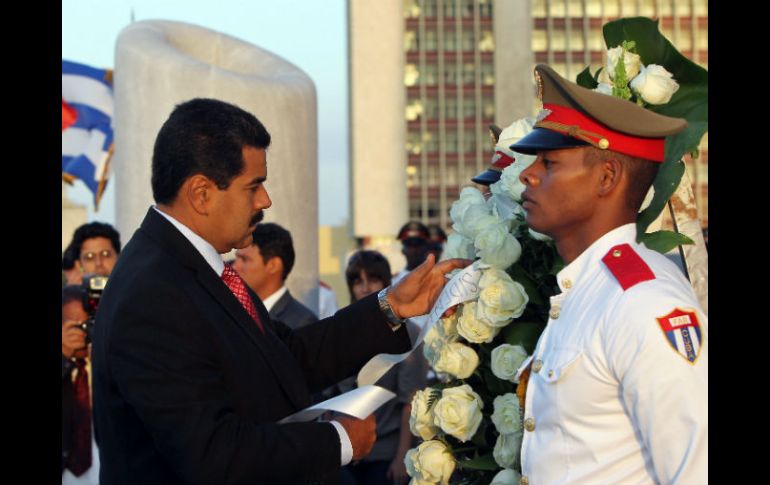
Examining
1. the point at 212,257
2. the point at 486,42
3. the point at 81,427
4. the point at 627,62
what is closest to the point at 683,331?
the point at 627,62

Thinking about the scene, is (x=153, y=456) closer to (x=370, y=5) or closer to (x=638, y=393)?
(x=638, y=393)

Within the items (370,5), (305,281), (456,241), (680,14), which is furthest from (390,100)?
(456,241)

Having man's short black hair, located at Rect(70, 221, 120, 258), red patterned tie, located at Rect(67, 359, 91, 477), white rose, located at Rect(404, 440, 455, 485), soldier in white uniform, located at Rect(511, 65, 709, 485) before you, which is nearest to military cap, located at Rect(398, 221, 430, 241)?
man's short black hair, located at Rect(70, 221, 120, 258)

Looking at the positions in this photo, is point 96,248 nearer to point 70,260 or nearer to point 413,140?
point 70,260

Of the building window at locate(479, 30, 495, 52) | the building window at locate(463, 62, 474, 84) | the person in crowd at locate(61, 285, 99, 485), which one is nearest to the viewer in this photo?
the person in crowd at locate(61, 285, 99, 485)

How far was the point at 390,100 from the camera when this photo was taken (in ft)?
233

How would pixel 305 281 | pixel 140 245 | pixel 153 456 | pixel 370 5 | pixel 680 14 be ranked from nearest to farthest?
pixel 153 456, pixel 140 245, pixel 305 281, pixel 370 5, pixel 680 14

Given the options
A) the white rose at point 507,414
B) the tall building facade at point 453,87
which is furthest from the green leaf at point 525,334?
the tall building facade at point 453,87

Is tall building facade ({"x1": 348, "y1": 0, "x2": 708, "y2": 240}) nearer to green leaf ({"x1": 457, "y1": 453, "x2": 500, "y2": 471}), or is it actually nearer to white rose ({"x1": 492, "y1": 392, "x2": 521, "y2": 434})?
green leaf ({"x1": 457, "y1": 453, "x2": 500, "y2": 471})

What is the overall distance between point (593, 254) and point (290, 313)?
3.41 m

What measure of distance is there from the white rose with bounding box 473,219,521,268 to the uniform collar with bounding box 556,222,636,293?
0.44 m

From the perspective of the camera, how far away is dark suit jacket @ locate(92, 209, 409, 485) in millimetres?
2848
